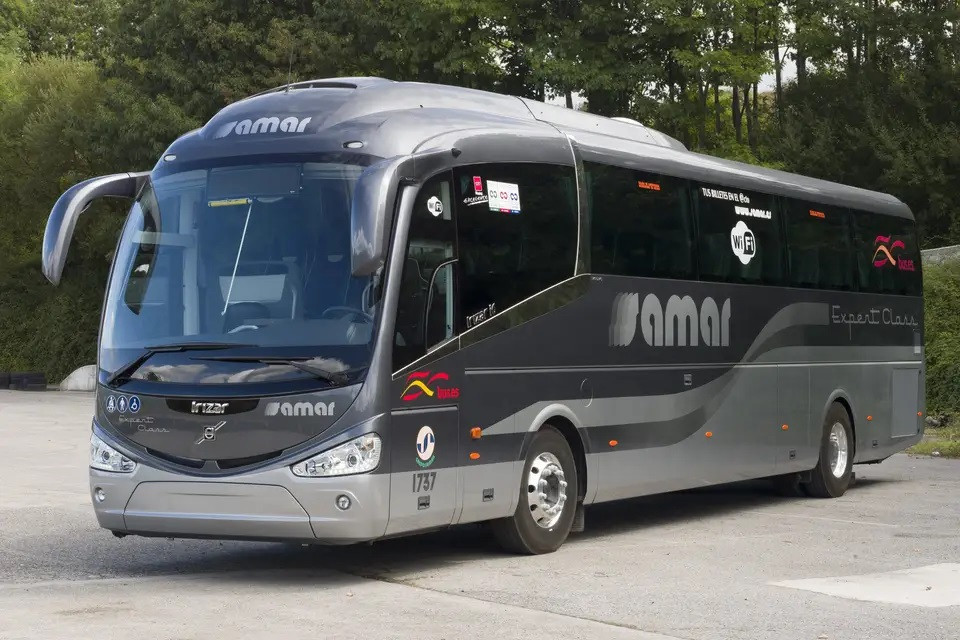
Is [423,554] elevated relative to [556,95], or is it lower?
lower

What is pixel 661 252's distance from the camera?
14062 mm

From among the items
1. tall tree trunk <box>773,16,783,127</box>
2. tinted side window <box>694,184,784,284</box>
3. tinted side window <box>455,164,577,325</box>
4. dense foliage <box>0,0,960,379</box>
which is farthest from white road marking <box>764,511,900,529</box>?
tall tree trunk <box>773,16,783,127</box>

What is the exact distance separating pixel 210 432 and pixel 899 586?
4.80 metres

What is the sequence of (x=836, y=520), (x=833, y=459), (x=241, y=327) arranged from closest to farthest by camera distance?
1. (x=241, y=327)
2. (x=836, y=520)
3. (x=833, y=459)

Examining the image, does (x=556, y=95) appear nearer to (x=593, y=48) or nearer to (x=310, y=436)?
(x=593, y=48)

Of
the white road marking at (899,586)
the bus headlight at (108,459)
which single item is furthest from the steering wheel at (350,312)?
the white road marking at (899,586)

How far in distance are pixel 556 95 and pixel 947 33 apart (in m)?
10.5

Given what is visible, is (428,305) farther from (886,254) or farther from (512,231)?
(886,254)

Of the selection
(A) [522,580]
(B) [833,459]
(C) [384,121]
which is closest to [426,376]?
(A) [522,580]

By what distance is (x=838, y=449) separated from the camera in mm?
17812

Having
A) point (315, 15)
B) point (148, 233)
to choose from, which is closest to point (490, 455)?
point (148, 233)

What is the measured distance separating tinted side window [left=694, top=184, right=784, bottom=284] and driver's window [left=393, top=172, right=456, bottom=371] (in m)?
4.38

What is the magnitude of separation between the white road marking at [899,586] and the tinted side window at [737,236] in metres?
4.47

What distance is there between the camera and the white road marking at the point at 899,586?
32.6 feet
